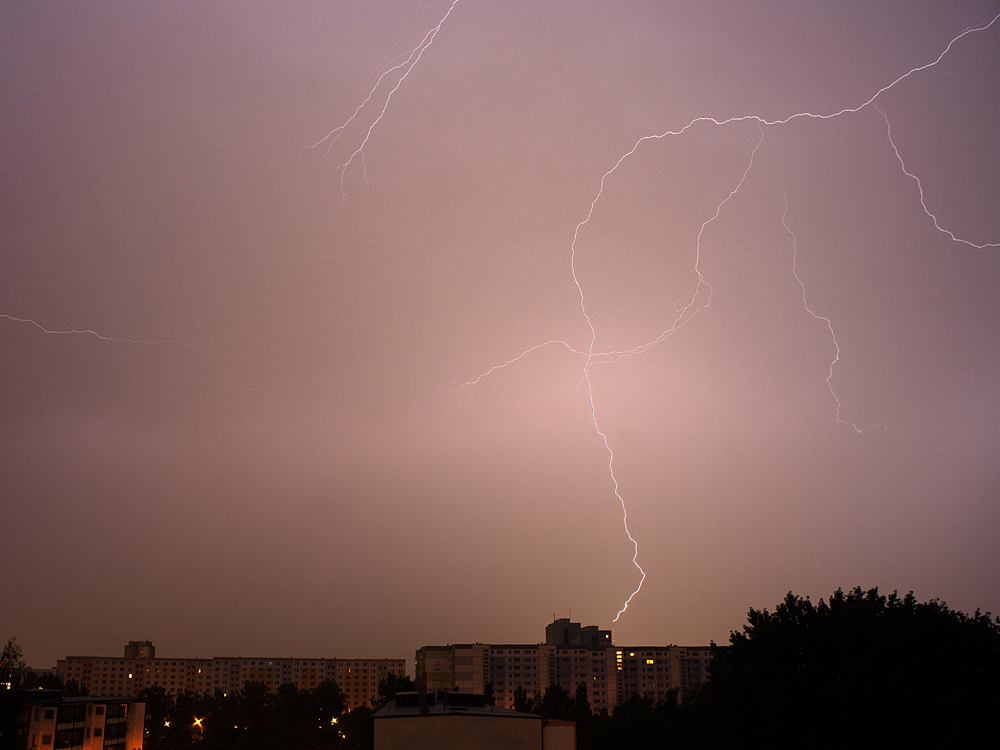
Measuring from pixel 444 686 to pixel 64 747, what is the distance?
20.9 meters

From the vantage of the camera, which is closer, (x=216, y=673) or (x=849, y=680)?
(x=849, y=680)

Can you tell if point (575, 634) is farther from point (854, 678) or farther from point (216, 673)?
point (854, 678)

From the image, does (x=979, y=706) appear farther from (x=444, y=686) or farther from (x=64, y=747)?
(x=64, y=747)

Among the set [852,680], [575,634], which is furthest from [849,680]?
[575,634]

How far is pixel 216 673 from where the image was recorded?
4247 inches

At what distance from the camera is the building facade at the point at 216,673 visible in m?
105

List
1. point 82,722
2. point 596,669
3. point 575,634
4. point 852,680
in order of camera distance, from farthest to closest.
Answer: point 575,634 → point 596,669 → point 82,722 → point 852,680

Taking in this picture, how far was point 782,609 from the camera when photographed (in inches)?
742

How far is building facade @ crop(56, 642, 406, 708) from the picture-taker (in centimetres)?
10488

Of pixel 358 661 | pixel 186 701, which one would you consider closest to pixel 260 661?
pixel 358 661

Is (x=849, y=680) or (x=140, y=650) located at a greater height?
(x=849, y=680)

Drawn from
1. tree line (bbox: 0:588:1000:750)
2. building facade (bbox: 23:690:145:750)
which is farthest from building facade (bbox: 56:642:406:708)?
tree line (bbox: 0:588:1000:750)

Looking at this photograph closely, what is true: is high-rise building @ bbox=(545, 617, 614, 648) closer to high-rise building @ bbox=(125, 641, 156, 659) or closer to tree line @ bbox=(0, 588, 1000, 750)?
high-rise building @ bbox=(125, 641, 156, 659)

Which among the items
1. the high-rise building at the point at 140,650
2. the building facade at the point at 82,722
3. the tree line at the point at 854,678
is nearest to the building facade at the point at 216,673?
the high-rise building at the point at 140,650
